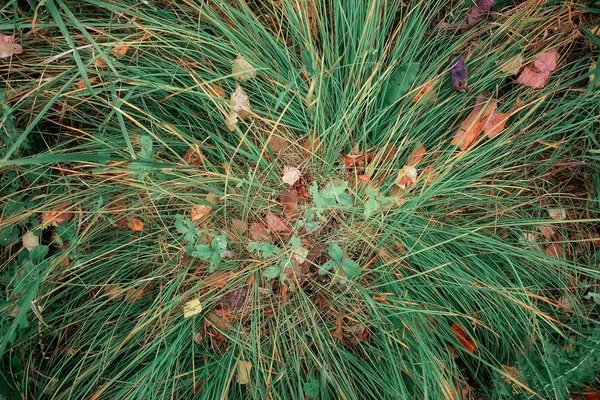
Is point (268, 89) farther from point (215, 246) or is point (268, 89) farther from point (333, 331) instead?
point (333, 331)

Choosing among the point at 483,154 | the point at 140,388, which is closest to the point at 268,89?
the point at 483,154

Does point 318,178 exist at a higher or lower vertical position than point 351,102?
lower

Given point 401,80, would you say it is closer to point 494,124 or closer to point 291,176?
point 494,124

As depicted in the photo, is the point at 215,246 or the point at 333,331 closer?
the point at 215,246

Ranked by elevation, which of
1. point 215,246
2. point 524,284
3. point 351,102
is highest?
point 351,102

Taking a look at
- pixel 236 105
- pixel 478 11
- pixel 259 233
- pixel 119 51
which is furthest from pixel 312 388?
pixel 478 11
